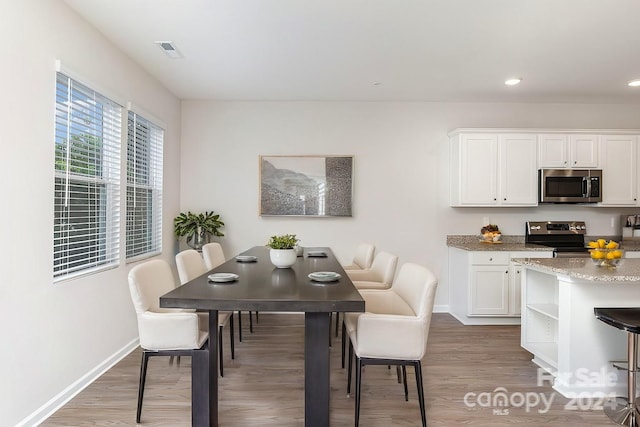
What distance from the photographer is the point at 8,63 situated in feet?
7.05

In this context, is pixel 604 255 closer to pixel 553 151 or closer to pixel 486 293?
pixel 486 293

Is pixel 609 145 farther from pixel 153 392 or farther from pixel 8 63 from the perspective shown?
pixel 8 63

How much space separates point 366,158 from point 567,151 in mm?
2331

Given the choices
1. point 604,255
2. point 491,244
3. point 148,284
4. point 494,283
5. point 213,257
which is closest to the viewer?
point 148,284

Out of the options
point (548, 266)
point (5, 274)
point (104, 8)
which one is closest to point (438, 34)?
point (548, 266)

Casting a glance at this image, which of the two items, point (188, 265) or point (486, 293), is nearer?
point (188, 265)

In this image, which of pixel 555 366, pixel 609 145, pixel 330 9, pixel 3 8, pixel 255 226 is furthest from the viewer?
pixel 255 226

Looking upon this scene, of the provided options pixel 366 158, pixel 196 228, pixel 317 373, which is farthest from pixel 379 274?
pixel 196 228

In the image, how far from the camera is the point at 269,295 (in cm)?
199

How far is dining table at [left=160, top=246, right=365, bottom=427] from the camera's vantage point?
1875mm

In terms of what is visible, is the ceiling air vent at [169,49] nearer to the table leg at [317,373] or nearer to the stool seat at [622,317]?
the table leg at [317,373]

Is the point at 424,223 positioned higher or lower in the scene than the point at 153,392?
higher

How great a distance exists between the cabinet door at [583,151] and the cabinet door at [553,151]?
0.22ft

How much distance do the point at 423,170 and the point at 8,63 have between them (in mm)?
4129
